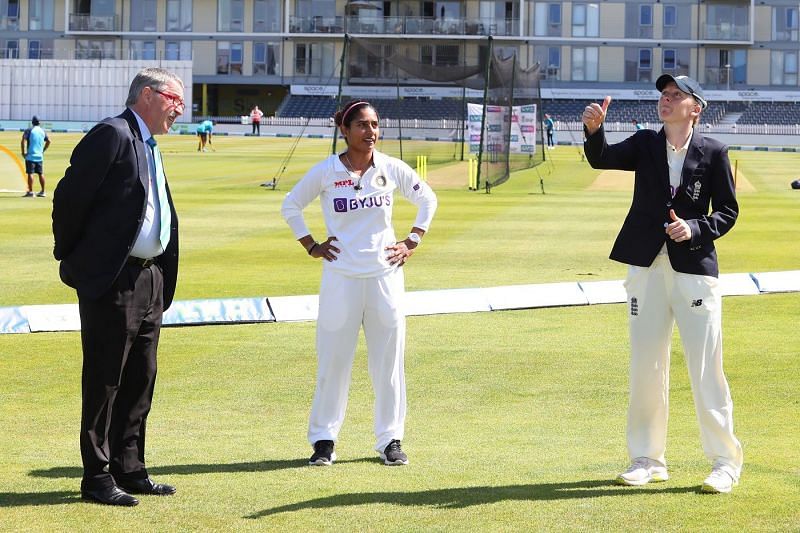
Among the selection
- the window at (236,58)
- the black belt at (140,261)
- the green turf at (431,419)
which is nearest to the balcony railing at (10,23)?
the window at (236,58)

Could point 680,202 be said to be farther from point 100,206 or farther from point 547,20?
point 547,20

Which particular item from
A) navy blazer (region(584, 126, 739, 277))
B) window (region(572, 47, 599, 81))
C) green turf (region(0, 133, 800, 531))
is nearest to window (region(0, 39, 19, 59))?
window (region(572, 47, 599, 81))

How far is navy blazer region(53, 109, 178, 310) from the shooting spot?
22.0ft

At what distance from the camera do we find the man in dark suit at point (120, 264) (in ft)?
22.2

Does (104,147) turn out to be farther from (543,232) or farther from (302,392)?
(543,232)

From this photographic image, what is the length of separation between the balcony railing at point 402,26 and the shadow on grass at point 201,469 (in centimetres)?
8890

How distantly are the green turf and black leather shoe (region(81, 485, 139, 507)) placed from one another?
0.08 m

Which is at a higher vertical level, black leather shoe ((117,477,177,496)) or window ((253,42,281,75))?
window ((253,42,281,75))

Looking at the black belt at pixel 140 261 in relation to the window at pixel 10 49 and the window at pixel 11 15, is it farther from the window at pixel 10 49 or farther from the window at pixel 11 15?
the window at pixel 11 15

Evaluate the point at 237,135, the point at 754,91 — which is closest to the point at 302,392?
the point at 237,135

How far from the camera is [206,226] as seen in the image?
24.7 metres

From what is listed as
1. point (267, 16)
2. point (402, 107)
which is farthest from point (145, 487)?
point (267, 16)

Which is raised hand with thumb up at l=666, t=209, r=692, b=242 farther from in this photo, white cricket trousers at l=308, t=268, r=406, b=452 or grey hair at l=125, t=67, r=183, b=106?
grey hair at l=125, t=67, r=183, b=106

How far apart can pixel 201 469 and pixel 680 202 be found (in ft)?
9.74
